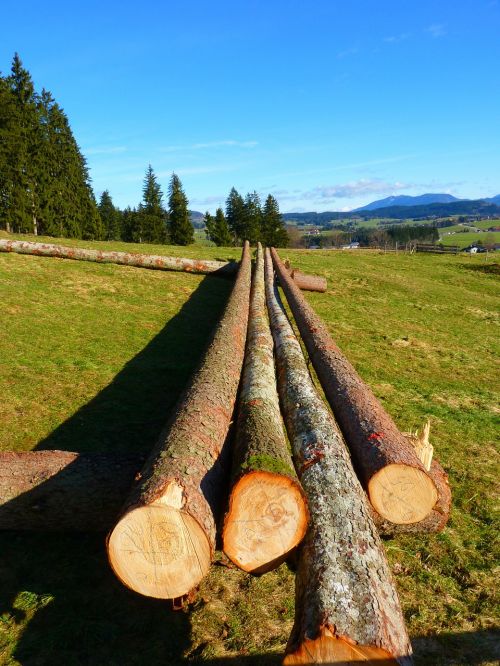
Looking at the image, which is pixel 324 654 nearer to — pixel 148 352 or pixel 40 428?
pixel 40 428

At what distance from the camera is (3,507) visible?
4027 millimetres

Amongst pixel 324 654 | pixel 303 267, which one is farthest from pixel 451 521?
pixel 303 267

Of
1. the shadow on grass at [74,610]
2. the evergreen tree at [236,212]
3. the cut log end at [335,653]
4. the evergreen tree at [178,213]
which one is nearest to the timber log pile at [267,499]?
the cut log end at [335,653]

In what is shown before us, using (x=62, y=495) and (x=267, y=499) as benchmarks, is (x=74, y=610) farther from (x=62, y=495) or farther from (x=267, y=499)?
(x=267, y=499)

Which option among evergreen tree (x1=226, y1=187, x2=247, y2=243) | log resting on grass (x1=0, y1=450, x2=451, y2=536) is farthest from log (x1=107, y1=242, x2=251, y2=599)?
evergreen tree (x1=226, y1=187, x2=247, y2=243)

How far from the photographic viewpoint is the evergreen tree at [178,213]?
58.0m

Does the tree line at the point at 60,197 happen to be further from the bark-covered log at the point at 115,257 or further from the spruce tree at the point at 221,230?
the bark-covered log at the point at 115,257

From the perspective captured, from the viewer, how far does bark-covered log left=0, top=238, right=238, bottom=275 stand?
17391mm

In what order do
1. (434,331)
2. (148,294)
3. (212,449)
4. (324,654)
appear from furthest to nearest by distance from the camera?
(148,294) → (434,331) → (212,449) → (324,654)

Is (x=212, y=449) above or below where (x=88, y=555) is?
above

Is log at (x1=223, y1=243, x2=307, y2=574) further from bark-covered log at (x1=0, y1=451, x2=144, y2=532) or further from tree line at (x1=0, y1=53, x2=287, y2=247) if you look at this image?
tree line at (x1=0, y1=53, x2=287, y2=247)

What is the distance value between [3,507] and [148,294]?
11.2 metres

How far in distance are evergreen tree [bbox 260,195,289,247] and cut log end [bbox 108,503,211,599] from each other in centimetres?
6469

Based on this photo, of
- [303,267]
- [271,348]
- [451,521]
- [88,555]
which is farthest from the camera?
[303,267]
